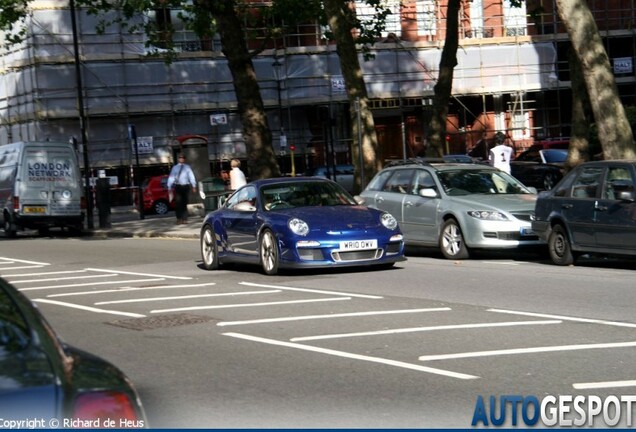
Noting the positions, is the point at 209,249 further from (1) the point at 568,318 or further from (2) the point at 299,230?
(1) the point at 568,318

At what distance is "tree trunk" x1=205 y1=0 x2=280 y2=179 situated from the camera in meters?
31.5

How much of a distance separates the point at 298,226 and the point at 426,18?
3955 cm

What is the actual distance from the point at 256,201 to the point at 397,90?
37159 mm

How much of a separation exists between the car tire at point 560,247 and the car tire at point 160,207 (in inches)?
1230

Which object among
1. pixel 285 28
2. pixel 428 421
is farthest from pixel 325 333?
pixel 285 28

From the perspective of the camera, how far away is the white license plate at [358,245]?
16594mm

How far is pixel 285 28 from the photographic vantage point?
4056 centimetres

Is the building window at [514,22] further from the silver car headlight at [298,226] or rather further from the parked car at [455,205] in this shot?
the silver car headlight at [298,226]

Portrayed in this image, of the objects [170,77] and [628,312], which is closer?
[628,312]

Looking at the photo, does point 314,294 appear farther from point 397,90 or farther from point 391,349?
point 397,90

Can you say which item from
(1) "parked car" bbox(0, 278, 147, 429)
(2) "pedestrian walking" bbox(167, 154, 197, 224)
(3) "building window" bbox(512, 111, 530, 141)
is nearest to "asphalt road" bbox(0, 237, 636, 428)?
(1) "parked car" bbox(0, 278, 147, 429)

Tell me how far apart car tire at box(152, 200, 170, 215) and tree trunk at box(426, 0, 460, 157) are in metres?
16.7

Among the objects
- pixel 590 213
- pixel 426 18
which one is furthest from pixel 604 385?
pixel 426 18

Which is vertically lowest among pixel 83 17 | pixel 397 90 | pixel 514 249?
pixel 514 249
